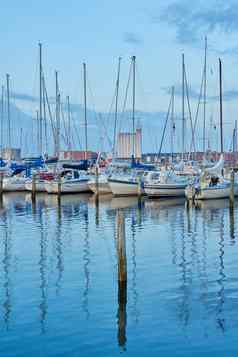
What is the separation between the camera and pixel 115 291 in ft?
54.2

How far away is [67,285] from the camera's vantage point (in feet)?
57.3

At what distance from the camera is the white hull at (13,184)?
61531mm

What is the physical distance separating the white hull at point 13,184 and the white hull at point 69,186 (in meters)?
4.86

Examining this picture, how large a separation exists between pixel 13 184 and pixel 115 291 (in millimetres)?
46496

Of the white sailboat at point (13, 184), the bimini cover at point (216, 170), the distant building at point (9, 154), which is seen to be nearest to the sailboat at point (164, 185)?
the bimini cover at point (216, 170)

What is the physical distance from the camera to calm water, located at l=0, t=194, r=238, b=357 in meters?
12.4

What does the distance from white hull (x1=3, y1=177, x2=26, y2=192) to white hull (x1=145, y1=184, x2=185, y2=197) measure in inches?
677

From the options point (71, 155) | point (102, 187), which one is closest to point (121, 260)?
point (102, 187)

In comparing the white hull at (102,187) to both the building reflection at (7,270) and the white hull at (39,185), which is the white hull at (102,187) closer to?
the white hull at (39,185)

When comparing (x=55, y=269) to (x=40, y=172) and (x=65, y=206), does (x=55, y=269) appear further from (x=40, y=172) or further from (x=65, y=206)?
(x=40, y=172)

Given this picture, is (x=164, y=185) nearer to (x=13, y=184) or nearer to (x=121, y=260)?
(x=13, y=184)

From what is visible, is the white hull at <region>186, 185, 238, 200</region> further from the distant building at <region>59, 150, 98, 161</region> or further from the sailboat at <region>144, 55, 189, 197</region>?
the distant building at <region>59, 150, 98, 161</region>

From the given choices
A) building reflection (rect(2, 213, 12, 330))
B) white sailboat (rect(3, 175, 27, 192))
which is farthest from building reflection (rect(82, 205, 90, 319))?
white sailboat (rect(3, 175, 27, 192))

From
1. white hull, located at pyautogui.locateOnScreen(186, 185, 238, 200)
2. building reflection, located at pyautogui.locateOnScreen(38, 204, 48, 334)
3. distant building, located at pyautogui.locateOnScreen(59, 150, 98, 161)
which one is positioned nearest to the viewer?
building reflection, located at pyautogui.locateOnScreen(38, 204, 48, 334)
